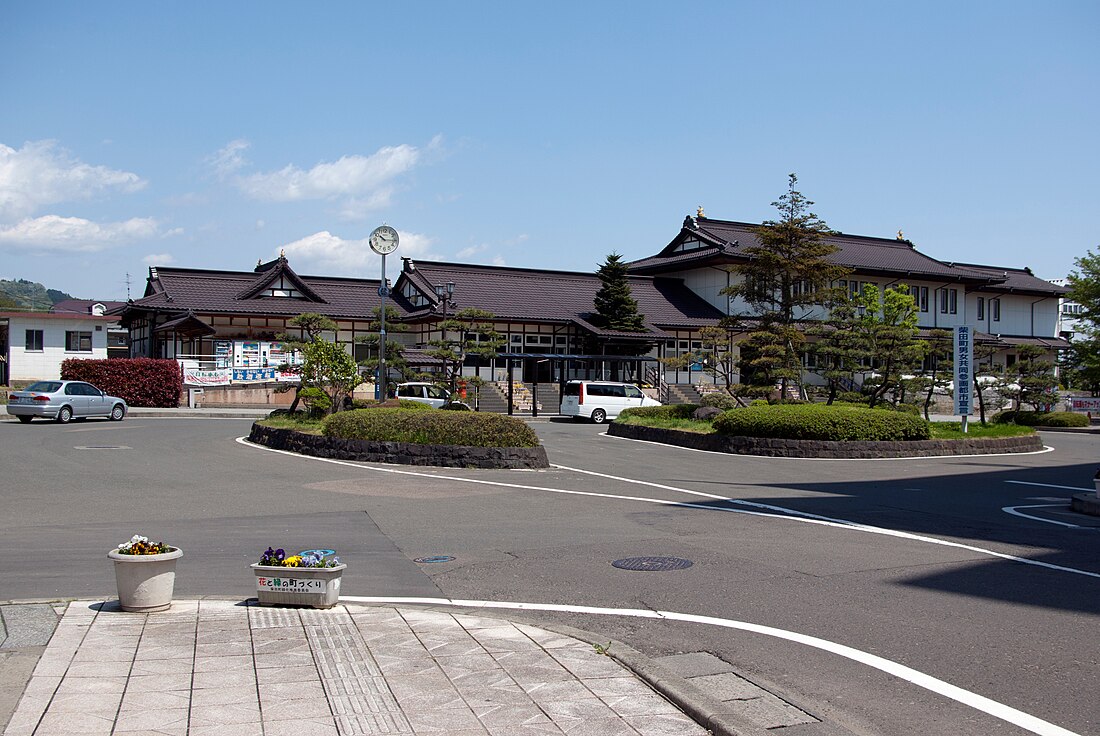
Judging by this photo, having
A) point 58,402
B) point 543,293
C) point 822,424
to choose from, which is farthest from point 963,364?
point 58,402

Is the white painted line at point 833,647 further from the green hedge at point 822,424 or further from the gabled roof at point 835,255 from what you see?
the gabled roof at point 835,255

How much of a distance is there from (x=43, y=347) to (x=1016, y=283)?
58683 mm

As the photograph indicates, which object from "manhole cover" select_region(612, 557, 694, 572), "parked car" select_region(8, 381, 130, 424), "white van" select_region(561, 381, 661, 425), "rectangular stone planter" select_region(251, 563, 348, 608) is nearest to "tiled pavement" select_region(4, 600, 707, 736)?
"rectangular stone planter" select_region(251, 563, 348, 608)

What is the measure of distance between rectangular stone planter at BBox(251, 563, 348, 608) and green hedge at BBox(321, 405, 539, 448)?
10644mm

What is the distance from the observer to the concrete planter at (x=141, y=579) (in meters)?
6.33

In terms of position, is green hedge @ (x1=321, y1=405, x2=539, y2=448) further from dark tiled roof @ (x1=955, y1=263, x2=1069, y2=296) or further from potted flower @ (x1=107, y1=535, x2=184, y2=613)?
dark tiled roof @ (x1=955, y1=263, x2=1069, y2=296)

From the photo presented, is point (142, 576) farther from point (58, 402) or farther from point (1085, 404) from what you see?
point (1085, 404)

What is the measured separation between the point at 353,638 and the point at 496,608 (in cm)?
140

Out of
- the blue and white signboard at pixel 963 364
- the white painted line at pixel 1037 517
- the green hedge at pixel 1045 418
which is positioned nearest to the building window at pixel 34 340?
the blue and white signboard at pixel 963 364

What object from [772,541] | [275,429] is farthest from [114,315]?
[772,541]

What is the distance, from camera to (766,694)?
4953 mm

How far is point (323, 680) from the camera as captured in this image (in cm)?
503

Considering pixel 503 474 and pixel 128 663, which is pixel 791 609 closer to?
pixel 128 663

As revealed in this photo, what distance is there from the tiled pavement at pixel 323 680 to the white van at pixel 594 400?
96.3 feet
